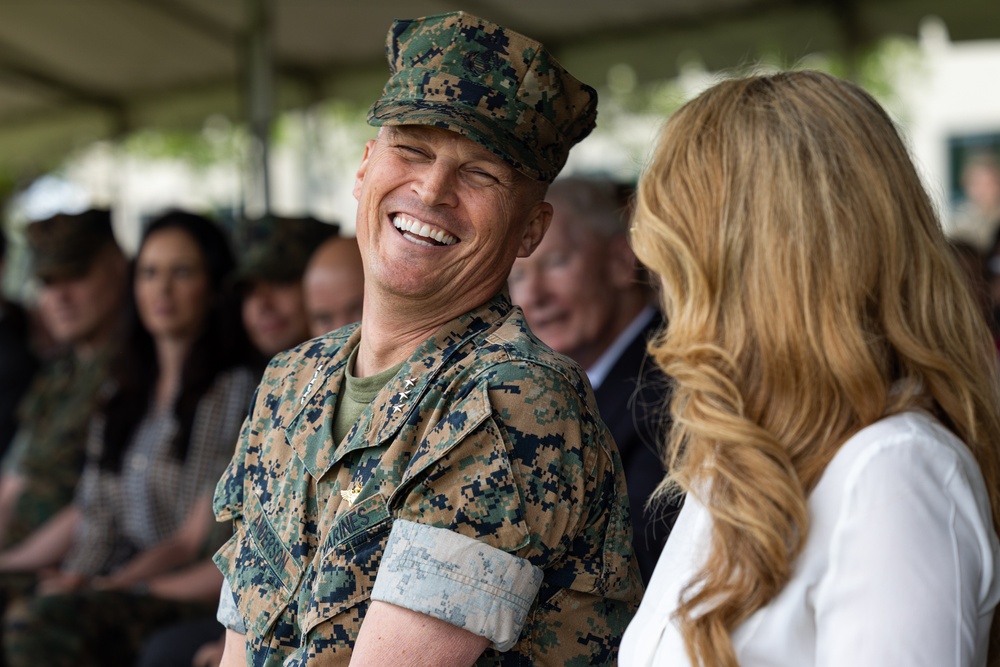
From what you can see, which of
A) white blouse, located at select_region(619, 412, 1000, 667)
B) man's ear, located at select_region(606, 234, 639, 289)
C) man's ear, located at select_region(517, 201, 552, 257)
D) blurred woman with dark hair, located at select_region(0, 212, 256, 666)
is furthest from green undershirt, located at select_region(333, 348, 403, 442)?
blurred woman with dark hair, located at select_region(0, 212, 256, 666)

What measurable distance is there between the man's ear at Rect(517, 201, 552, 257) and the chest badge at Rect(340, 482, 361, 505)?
0.46 metres

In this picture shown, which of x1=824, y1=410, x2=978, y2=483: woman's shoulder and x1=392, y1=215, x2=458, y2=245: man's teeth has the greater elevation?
x1=392, y1=215, x2=458, y2=245: man's teeth

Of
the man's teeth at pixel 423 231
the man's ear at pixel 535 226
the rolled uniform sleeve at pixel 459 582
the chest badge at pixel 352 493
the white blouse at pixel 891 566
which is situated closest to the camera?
the white blouse at pixel 891 566

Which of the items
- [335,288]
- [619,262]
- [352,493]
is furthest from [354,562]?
[335,288]

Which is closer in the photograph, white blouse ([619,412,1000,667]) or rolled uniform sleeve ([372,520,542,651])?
white blouse ([619,412,1000,667])

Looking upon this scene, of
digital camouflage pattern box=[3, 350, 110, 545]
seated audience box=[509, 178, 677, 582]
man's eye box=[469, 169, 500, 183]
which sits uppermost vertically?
man's eye box=[469, 169, 500, 183]

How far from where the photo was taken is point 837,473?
1325 mm

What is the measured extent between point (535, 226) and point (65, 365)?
144 inches

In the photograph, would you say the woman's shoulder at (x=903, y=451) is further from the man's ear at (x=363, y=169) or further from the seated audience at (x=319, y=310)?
the seated audience at (x=319, y=310)

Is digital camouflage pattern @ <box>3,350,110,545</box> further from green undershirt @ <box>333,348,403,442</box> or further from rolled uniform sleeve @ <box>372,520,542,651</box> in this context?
rolled uniform sleeve @ <box>372,520,542,651</box>

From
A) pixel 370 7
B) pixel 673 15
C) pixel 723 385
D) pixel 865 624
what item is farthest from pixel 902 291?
pixel 370 7

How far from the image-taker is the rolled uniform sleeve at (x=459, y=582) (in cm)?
154

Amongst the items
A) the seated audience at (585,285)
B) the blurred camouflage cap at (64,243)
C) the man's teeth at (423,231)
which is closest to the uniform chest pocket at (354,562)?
the man's teeth at (423,231)

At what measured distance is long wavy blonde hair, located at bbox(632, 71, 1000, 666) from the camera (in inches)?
53.4
